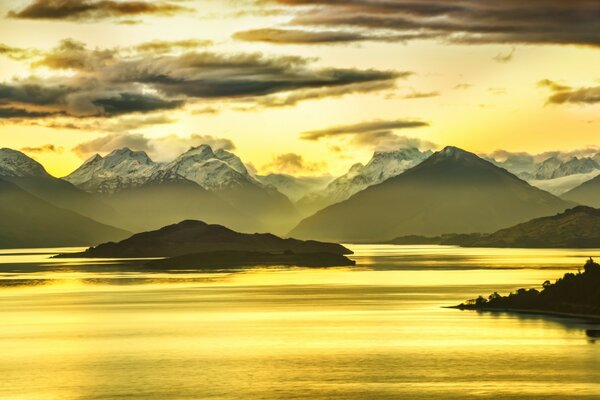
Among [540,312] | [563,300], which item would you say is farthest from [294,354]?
[563,300]

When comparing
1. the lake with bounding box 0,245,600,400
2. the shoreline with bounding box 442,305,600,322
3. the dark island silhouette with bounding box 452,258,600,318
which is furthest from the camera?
the dark island silhouette with bounding box 452,258,600,318

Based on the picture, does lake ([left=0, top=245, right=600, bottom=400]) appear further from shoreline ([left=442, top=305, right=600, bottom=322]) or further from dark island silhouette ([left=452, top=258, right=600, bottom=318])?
dark island silhouette ([left=452, top=258, right=600, bottom=318])

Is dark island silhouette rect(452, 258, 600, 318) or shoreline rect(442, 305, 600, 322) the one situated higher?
dark island silhouette rect(452, 258, 600, 318)

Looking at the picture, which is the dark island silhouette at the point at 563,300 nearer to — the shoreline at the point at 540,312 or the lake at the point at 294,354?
the shoreline at the point at 540,312

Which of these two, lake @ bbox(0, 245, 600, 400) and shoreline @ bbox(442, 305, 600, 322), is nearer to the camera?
lake @ bbox(0, 245, 600, 400)

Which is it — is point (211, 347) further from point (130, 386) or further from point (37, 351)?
point (130, 386)

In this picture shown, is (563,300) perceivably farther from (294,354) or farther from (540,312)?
(294,354)

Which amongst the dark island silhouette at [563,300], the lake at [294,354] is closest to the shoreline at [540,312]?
the dark island silhouette at [563,300]

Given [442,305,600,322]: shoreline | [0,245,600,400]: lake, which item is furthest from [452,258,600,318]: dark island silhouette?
[0,245,600,400]: lake

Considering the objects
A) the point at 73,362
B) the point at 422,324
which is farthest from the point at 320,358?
the point at 422,324
